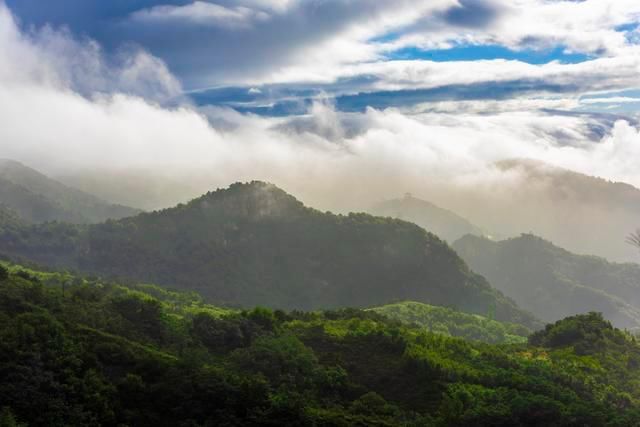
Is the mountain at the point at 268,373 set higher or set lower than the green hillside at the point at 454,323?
higher

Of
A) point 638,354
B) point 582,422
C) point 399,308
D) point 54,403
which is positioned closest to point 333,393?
point 582,422

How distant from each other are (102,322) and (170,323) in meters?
10.6

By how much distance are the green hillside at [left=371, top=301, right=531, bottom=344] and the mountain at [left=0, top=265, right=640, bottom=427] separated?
6728 centimetres

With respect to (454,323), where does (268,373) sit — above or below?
above

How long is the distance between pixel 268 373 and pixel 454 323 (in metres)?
116

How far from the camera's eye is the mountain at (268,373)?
48.2m

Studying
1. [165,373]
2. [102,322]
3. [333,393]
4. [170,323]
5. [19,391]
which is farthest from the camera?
[170,323]

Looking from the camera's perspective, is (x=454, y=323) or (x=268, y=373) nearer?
(x=268, y=373)

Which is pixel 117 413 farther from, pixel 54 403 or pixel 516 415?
pixel 516 415

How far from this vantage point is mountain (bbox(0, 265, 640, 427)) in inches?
1898

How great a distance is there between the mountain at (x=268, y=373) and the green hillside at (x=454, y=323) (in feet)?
221

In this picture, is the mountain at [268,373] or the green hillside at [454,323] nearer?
the mountain at [268,373]

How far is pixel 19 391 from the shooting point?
44.8 metres

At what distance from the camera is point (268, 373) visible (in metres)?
64.7
